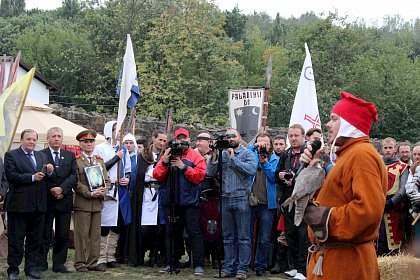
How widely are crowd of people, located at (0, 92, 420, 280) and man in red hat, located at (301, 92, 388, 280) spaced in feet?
12.3

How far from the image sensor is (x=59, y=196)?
28.1 ft

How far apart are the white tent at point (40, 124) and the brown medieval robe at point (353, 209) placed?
926 centimetres

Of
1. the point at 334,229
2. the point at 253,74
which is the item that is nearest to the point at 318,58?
the point at 253,74

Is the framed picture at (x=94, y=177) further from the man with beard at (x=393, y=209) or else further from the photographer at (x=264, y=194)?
the man with beard at (x=393, y=209)

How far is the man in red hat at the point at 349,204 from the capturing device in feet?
13.0

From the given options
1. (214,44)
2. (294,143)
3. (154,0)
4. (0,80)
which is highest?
(154,0)

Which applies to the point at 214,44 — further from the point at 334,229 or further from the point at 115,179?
the point at 334,229

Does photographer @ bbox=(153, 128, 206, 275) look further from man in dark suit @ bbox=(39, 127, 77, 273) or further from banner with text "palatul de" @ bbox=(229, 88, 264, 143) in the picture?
banner with text "palatul de" @ bbox=(229, 88, 264, 143)

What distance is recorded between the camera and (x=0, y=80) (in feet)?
40.6

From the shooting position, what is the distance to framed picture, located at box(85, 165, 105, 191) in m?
9.00

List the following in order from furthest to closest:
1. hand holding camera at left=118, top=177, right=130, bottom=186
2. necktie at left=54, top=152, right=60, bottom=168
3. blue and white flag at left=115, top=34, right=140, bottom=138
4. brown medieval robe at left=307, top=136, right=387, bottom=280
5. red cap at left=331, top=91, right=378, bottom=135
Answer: blue and white flag at left=115, top=34, right=140, bottom=138
hand holding camera at left=118, top=177, right=130, bottom=186
necktie at left=54, top=152, right=60, bottom=168
red cap at left=331, top=91, right=378, bottom=135
brown medieval robe at left=307, top=136, right=387, bottom=280

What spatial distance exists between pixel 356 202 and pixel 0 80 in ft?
32.0

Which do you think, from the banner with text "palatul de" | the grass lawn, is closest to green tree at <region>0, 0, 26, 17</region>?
the banner with text "palatul de"

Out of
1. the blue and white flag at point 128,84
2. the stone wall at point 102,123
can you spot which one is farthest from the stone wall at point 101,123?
the blue and white flag at point 128,84
